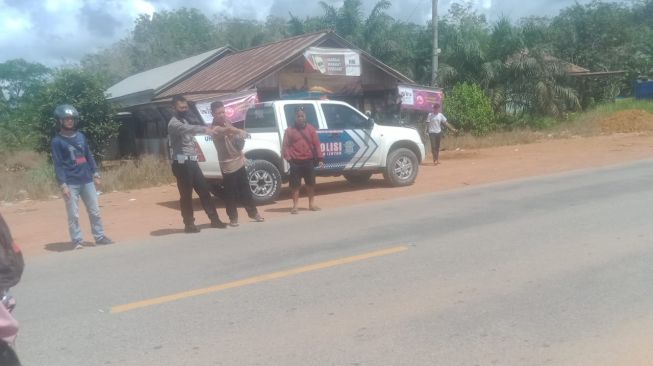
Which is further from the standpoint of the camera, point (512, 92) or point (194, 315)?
point (512, 92)

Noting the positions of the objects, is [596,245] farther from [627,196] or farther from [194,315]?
[194,315]

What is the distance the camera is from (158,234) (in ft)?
29.8

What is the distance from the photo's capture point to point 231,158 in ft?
29.9

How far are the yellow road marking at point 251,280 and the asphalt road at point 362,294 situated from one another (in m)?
0.03

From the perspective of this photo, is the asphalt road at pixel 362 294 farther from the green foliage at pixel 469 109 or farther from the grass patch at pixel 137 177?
the green foliage at pixel 469 109

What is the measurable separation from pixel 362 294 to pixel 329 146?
649cm

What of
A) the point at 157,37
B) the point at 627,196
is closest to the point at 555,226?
the point at 627,196

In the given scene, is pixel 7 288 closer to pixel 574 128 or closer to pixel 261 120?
pixel 261 120

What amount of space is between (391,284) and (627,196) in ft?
20.1

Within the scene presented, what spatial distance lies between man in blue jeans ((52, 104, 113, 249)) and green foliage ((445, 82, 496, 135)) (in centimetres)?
1747

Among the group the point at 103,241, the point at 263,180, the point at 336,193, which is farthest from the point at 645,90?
the point at 103,241

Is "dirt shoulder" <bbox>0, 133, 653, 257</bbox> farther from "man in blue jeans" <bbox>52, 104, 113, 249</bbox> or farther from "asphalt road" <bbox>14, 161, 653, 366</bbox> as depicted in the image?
"asphalt road" <bbox>14, 161, 653, 366</bbox>

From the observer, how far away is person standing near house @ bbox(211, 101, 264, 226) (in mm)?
8930

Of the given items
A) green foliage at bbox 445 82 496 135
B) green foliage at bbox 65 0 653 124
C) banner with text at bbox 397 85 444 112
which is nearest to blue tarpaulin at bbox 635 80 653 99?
green foliage at bbox 65 0 653 124
